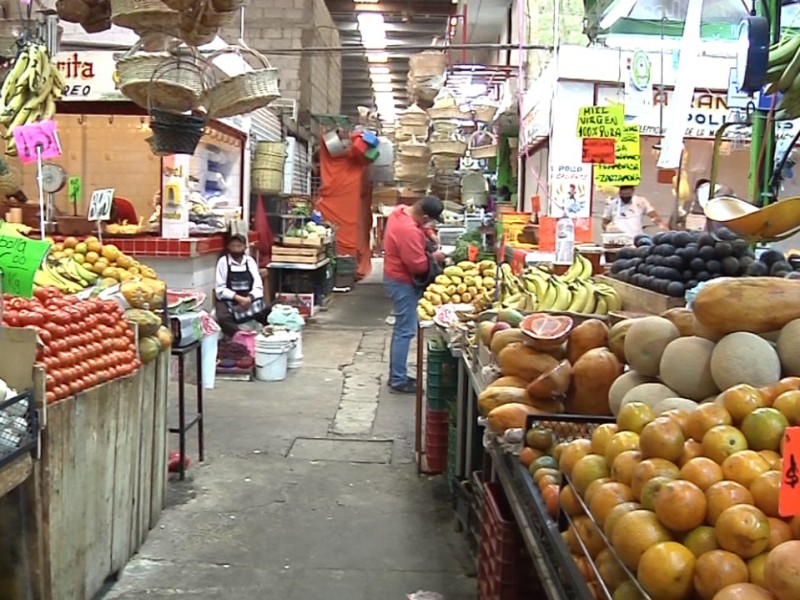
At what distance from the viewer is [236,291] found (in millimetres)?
8688

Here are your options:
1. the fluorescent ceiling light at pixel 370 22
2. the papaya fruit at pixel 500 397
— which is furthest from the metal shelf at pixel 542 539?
the fluorescent ceiling light at pixel 370 22

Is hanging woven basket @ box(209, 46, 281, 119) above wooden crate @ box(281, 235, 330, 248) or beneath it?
above

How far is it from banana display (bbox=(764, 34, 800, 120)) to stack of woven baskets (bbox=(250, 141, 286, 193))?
28.5 ft

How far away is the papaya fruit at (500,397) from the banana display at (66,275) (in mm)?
2861

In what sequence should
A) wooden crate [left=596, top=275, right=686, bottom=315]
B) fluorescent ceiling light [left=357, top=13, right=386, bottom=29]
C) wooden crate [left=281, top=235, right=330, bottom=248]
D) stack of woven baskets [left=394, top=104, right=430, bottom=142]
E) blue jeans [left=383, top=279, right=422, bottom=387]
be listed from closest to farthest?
wooden crate [left=596, top=275, right=686, bottom=315] → blue jeans [left=383, top=279, right=422, bottom=387] → wooden crate [left=281, top=235, right=330, bottom=248] → stack of woven baskets [left=394, top=104, right=430, bottom=142] → fluorescent ceiling light [left=357, top=13, right=386, bottom=29]

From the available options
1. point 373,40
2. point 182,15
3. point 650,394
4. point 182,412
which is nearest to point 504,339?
point 650,394

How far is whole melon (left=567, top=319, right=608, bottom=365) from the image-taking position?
9.98ft

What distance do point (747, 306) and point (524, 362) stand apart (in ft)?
3.48

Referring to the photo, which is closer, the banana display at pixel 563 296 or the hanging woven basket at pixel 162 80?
the banana display at pixel 563 296

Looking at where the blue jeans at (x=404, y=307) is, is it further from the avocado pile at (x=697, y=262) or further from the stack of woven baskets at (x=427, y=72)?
the stack of woven baskets at (x=427, y=72)

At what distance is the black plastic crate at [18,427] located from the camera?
2.72 metres

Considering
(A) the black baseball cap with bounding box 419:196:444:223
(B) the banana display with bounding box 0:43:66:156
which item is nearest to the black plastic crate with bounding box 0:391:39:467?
(B) the banana display with bounding box 0:43:66:156

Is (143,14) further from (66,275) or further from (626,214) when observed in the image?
(626,214)

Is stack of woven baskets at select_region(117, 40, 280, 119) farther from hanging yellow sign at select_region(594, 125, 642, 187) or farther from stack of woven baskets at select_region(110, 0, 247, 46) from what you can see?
hanging yellow sign at select_region(594, 125, 642, 187)
